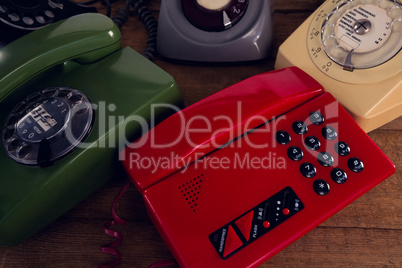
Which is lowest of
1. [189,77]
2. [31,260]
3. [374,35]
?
[31,260]

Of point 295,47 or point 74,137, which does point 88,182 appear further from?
point 295,47

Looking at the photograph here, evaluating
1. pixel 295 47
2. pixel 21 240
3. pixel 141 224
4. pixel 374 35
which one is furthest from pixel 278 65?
pixel 21 240

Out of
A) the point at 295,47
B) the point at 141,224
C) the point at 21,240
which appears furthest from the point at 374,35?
the point at 21,240

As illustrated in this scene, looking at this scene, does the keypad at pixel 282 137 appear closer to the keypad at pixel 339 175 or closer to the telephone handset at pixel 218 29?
the keypad at pixel 339 175

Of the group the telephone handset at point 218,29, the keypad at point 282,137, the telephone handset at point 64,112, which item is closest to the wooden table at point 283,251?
the telephone handset at point 64,112

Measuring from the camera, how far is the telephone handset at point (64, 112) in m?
0.46

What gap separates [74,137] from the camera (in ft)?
1.59

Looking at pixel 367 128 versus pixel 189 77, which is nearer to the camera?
pixel 367 128

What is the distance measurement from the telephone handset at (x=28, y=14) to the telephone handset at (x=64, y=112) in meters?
0.12

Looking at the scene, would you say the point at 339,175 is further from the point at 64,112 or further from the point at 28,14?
the point at 28,14

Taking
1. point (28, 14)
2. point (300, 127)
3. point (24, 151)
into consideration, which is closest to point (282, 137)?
point (300, 127)

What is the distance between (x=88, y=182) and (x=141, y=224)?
3.9 inches

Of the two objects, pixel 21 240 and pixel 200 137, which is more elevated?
pixel 200 137

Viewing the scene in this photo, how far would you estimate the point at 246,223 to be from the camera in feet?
1.41
